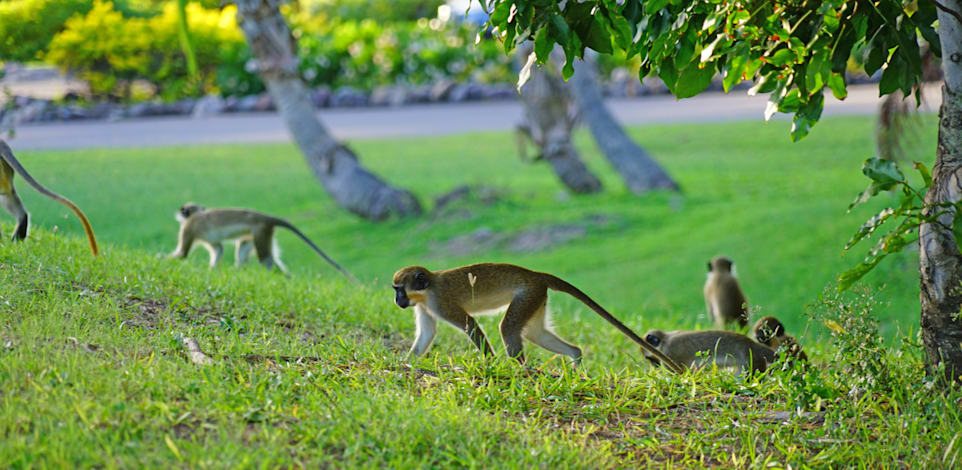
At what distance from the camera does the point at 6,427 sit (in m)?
4.00

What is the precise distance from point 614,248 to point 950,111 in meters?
8.55

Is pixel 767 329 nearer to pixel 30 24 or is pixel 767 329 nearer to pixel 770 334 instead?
pixel 770 334

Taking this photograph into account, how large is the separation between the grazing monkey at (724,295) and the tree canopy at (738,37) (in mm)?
3605

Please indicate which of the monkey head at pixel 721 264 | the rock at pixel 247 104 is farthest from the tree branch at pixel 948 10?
the rock at pixel 247 104

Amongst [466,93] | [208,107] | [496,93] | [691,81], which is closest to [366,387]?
[691,81]

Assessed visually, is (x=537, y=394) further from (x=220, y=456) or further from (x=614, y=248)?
(x=614, y=248)

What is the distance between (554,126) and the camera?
16.6 metres

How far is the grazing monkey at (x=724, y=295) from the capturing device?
8.77 meters

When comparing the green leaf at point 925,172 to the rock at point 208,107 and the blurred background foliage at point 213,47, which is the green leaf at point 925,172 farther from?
the rock at point 208,107

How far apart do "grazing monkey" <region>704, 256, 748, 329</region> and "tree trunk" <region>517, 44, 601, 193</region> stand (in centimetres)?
769

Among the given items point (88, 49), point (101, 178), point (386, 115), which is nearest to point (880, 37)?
point (101, 178)

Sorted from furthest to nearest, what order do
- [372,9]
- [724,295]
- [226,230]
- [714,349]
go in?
[372,9] → [226,230] → [724,295] → [714,349]

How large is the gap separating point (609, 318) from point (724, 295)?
11.1 feet

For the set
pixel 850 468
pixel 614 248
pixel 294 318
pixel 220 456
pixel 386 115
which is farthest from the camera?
pixel 386 115
